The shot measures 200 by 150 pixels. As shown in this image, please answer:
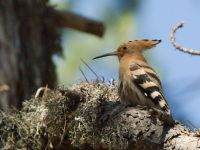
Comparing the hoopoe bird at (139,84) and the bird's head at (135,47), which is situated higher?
the bird's head at (135,47)

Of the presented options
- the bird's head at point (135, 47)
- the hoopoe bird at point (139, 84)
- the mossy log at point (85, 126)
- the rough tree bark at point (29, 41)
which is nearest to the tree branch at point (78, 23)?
the rough tree bark at point (29, 41)

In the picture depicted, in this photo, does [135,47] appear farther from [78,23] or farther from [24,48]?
[78,23]

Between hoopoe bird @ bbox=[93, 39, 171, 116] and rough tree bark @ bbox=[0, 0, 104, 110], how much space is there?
49.7 inches

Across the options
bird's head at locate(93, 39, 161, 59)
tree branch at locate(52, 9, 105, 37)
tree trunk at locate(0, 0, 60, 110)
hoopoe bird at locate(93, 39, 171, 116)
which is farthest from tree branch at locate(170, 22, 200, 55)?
tree branch at locate(52, 9, 105, 37)

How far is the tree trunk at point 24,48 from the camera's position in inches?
220

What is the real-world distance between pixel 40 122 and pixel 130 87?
72 cm

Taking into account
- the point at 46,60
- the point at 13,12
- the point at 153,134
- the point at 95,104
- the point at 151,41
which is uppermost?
the point at 13,12

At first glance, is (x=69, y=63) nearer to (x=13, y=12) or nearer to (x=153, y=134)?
(x=13, y=12)

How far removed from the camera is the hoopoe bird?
390 centimetres

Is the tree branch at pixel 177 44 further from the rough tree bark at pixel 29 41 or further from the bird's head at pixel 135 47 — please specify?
the rough tree bark at pixel 29 41

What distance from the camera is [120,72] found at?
446 cm

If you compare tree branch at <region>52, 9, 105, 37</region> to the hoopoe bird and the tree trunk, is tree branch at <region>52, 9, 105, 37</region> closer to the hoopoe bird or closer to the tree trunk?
the tree trunk

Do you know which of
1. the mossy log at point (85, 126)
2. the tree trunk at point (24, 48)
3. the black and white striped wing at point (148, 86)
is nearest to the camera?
the mossy log at point (85, 126)

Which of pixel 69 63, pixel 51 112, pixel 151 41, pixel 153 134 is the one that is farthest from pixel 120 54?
pixel 69 63
